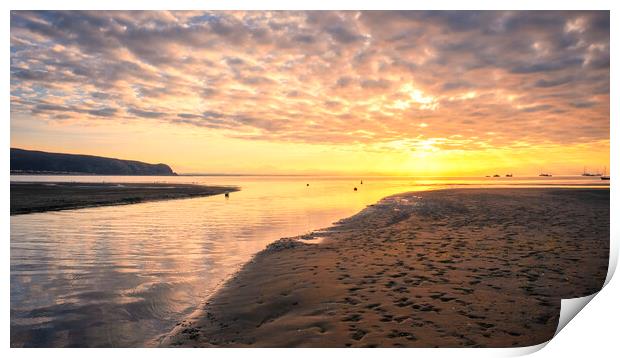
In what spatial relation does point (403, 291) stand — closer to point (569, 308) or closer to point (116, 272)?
point (569, 308)

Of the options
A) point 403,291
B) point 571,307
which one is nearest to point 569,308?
point 571,307

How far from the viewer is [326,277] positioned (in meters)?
8.34

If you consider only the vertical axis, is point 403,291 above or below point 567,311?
above

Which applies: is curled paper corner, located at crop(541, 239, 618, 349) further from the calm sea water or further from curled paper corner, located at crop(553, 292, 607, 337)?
the calm sea water

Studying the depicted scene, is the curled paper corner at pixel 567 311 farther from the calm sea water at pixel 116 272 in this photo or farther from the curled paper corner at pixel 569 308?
the calm sea water at pixel 116 272

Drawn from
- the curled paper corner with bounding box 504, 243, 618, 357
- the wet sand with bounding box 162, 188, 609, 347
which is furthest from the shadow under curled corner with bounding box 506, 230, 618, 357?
the wet sand with bounding box 162, 188, 609, 347

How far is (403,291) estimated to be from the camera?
7.21 metres

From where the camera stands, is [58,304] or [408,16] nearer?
[58,304]

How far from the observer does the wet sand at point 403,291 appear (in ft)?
18.3

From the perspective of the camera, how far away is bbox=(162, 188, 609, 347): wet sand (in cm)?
559
